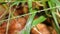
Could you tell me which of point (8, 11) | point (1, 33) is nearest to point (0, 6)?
point (8, 11)

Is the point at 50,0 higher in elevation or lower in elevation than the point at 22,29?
higher

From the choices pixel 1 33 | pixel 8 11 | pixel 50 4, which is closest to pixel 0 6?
pixel 8 11

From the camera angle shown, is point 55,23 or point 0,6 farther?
point 0,6

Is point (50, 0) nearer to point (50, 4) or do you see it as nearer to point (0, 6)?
point (50, 4)

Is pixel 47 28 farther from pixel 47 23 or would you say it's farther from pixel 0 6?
pixel 0 6

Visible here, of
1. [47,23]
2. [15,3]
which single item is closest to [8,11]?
[15,3]

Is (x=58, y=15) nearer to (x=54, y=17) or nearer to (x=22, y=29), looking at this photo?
(x=54, y=17)

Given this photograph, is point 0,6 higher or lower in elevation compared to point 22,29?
higher
